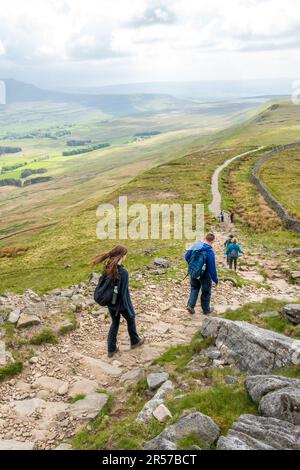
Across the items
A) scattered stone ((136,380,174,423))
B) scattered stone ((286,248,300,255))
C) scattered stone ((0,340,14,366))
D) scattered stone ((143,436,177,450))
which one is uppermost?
scattered stone ((143,436,177,450))

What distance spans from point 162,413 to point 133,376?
3482 mm

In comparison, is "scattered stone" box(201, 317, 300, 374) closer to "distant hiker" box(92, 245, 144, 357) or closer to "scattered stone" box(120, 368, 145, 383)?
"scattered stone" box(120, 368, 145, 383)

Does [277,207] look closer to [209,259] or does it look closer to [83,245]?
[83,245]

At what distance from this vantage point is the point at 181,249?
108ft

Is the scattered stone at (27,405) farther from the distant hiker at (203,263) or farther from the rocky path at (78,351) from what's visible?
the distant hiker at (203,263)

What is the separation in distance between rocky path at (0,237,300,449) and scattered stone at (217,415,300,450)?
4212 millimetres

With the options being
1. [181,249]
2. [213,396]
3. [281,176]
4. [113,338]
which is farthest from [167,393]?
[281,176]

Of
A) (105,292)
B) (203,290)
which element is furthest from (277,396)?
(203,290)

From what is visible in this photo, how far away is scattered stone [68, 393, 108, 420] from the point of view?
418 inches

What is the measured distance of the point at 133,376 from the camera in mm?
12430

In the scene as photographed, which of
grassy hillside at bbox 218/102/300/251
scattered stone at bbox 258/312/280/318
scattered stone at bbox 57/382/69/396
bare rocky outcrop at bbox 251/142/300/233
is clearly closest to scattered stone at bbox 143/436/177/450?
scattered stone at bbox 57/382/69/396

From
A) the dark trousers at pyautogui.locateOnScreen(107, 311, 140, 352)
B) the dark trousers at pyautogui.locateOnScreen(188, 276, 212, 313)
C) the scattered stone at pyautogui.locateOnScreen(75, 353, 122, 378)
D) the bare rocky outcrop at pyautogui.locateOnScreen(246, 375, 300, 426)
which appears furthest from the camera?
the dark trousers at pyautogui.locateOnScreen(188, 276, 212, 313)

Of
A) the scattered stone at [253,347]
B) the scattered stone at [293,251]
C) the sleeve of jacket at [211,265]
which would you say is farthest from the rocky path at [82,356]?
the scattered stone at [293,251]

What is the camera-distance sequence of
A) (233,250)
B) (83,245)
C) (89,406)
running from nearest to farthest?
1. (89,406)
2. (233,250)
3. (83,245)
